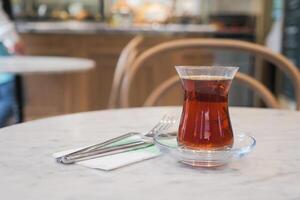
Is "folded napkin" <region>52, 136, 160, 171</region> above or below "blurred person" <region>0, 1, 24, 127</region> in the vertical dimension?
above

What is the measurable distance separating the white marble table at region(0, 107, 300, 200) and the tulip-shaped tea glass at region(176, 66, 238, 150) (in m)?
0.04

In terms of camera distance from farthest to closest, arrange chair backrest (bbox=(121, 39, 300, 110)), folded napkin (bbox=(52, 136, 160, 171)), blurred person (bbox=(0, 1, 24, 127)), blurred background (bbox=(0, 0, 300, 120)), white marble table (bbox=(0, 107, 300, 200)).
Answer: blurred background (bbox=(0, 0, 300, 120))
blurred person (bbox=(0, 1, 24, 127))
chair backrest (bbox=(121, 39, 300, 110))
folded napkin (bbox=(52, 136, 160, 171))
white marble table (bbox=(0, 107, 300, 200))

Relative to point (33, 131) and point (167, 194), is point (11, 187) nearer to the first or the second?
point (167, 194)

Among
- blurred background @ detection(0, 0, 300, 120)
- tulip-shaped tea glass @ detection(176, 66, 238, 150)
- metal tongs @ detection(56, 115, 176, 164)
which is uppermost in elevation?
tulip-shaped tea glass @ detection(176, 66, 238, 150)

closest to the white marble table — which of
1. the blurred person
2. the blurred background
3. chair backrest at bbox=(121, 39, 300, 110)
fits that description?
chair backrest at bbox=(121, 39, 300, 110)

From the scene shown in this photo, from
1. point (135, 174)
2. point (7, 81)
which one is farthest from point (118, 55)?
point (135, 174)

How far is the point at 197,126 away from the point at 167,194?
150 millimetres

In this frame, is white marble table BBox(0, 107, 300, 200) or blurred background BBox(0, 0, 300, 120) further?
blurred background BBox(0, 0, 300, 120)

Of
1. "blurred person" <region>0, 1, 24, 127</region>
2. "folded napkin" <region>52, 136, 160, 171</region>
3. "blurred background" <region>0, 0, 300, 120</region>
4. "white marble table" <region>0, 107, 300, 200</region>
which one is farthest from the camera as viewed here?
"blurred background" <region>0, 0, 300, 120</region>

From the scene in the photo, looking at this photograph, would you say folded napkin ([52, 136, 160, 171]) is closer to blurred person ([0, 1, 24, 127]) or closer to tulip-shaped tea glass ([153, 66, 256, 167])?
tulip-shaped tea glass ([153, 66, 256, 167])

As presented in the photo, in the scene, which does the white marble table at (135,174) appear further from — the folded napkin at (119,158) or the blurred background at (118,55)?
the blurred background at (118,55)

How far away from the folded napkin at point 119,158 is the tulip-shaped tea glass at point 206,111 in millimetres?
46

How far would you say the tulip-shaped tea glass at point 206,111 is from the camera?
568mm

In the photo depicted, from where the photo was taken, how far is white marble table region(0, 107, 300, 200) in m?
0.44
